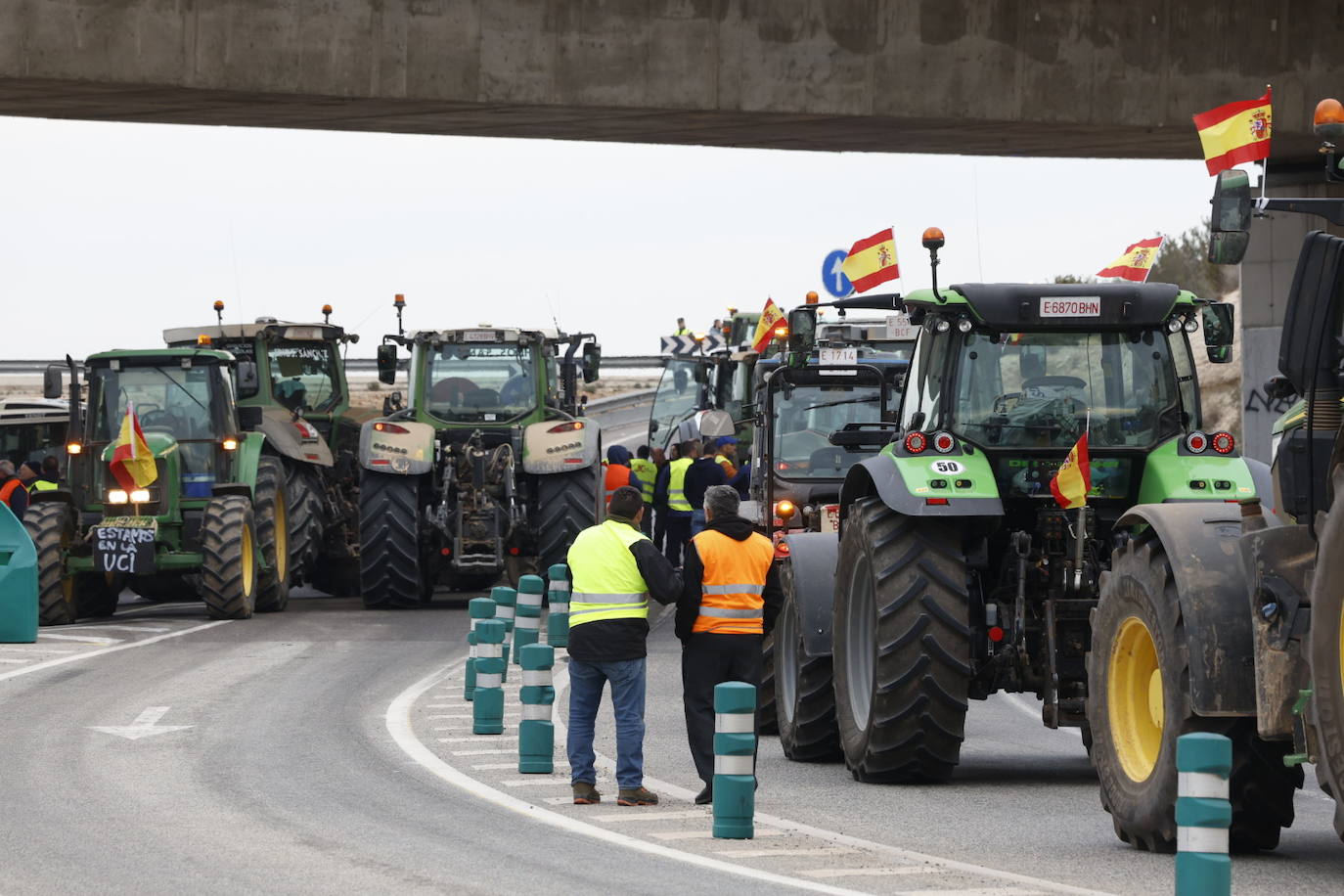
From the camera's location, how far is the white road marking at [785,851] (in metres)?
10.1

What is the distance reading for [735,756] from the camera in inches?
412

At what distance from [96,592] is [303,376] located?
535 cm

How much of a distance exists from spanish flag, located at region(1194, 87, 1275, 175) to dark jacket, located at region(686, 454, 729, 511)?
12.6 m

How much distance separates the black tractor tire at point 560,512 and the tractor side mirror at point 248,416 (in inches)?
127

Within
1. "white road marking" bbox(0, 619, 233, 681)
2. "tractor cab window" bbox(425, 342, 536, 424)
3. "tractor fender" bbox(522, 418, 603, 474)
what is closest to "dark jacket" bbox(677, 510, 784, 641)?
"white road marking" bbox(0, 619, 233, 681)

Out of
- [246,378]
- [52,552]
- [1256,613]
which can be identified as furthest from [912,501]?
[246,378]

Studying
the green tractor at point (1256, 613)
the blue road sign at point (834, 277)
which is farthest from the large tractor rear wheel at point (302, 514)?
the green tractor at point (1256, 613)

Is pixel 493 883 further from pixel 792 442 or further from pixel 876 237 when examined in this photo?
pixel 876 237

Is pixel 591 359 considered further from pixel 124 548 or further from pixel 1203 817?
pixel 1203 817

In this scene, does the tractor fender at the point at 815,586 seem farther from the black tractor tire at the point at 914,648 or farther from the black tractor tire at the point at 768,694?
the black tractor tire at the point at 914,648

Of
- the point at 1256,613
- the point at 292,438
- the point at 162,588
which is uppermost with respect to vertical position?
the point at 292,438

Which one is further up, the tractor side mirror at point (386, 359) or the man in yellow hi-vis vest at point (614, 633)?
the tractor side mirror at point (386, 359)

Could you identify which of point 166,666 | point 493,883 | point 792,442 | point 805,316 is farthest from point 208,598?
point 493,883

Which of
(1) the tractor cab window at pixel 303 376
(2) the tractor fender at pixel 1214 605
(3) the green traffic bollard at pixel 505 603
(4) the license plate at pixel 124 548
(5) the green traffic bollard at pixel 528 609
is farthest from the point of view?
(1) the tractor cab window at pixel 303 376
